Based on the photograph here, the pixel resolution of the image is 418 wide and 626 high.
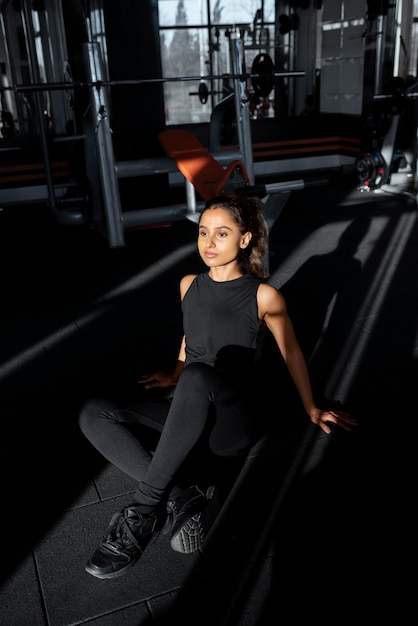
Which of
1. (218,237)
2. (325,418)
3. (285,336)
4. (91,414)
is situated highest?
(218,237)

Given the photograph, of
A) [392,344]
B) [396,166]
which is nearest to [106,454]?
[392,344]

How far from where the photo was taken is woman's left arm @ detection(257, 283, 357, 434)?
1.27 m

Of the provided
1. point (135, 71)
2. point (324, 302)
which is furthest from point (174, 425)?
point (135, 71)

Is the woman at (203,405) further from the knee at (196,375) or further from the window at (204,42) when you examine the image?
the window at (204,42)

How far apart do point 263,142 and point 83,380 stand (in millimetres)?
4620

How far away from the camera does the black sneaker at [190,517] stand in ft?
3.65

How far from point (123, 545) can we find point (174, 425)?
258mm

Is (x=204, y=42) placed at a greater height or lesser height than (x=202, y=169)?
greater

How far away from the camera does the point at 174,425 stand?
1.07m

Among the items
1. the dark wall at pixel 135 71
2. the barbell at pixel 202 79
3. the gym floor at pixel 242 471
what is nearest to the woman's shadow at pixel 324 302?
the gym floor at pixel 242 471

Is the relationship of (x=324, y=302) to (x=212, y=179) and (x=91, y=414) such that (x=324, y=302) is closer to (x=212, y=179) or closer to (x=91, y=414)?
(x=212, y=179)

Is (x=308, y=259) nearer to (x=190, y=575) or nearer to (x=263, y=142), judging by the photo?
(x=190, y=575)

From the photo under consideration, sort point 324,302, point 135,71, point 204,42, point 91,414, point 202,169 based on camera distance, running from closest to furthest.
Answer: point 91,414 → point 324,302 → point 202,169 → point 135,71 → point 204,42

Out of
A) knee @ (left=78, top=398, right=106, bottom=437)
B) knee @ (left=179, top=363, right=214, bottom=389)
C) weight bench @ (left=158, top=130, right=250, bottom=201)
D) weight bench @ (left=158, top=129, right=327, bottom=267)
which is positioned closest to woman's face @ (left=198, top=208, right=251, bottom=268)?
knee @ (left=179, top=363, right=214, bottom=389)
